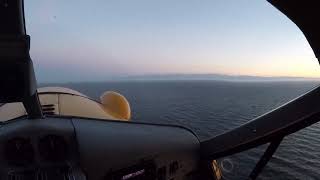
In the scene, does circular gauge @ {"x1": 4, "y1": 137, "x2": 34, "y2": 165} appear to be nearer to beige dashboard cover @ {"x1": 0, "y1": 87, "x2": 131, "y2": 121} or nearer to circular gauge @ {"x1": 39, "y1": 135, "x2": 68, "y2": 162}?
circular gauge @ {"x1": 39, "y1": 135, "x2": 68, "y2": 162}

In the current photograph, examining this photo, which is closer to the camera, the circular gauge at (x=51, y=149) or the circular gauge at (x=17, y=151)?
the circular gauge at (x=17, y=151)

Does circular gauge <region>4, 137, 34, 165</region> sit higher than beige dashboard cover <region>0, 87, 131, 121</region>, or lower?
higher

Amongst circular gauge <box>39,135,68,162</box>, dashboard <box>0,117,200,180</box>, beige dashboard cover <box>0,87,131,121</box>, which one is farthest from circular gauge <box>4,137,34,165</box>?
beige dashboard cover <box>0,87,131,121</box>

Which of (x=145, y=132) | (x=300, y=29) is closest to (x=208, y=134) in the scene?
(x=145, y=132)

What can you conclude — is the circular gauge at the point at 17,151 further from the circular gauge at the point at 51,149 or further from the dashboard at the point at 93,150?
the circular gauge at the point at 51,149

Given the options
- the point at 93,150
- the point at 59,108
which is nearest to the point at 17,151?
the point at 93,150

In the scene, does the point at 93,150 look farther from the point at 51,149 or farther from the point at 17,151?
the point at 17,151

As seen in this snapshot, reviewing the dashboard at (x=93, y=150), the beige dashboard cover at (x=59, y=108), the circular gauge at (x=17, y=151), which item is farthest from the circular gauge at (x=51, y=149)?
the beige dashboard cover at (x=59, y=108)
